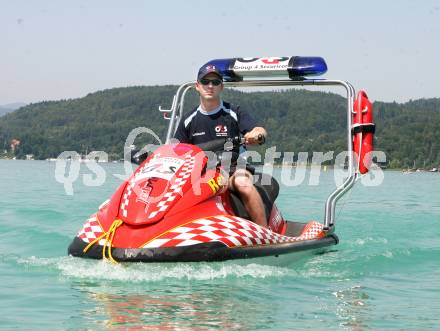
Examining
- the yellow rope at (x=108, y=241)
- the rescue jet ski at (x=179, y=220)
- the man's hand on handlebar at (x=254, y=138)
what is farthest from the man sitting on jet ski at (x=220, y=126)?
the yellow rope at (x=108, y=241)

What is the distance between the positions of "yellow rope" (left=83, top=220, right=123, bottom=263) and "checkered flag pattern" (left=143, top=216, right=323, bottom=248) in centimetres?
27

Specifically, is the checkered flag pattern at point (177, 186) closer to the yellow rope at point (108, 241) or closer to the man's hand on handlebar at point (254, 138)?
the yellow rope at point (108, 241)

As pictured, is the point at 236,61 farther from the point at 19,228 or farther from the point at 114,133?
the point at 114,133

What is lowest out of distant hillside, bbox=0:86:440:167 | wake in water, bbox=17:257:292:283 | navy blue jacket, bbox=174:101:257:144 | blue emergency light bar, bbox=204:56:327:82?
wake in water, bbox=17:257:292:283

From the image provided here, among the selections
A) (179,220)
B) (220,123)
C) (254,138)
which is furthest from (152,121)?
(179,220)

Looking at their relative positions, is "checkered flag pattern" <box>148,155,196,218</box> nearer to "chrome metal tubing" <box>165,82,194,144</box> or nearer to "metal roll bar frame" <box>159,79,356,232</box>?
"metal roll bar frame" <box>159,79,356,232</box>

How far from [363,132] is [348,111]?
261mm

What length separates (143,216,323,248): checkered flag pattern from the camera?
16.7 feet

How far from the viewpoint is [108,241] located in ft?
17.0

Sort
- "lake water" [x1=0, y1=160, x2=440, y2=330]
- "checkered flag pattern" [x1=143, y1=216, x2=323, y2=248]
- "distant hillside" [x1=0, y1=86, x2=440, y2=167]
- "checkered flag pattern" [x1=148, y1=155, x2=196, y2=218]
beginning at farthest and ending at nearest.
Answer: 1. "distant hillside" [x1=0, y1=86, x2=440, y2=167]
2. "checkered flag pattern" [x1=148, y1=155, x2=196, y2=218]
3. "checkered flag pattern" [x1=143, y1=216, x2=323, y2=248]
4. "lake water" [x1=0, y1=160, x2=440, y2=330]

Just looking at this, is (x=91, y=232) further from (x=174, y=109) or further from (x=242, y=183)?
(x=174, y=109)

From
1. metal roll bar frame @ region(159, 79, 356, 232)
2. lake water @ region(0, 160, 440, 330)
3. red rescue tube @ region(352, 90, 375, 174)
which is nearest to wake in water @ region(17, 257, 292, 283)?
lake water @ region(0, 160, 440, 330)

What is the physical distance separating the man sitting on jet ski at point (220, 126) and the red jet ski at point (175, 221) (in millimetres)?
178

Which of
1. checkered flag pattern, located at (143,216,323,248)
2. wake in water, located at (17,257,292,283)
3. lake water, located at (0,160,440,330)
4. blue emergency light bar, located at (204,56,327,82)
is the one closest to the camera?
lake water, located at (0,160,440,330)
